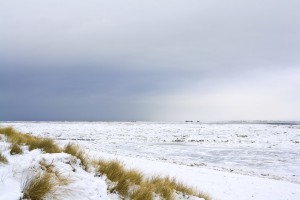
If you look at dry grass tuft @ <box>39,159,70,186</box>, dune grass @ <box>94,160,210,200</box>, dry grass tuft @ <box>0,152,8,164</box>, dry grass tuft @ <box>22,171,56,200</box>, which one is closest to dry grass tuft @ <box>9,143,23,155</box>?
Answer: dry grass tuft @ <box>0,152,8,164</box>

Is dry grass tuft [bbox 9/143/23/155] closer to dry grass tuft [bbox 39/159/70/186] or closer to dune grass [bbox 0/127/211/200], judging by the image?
dune grass [bbox 0/127/211/200]

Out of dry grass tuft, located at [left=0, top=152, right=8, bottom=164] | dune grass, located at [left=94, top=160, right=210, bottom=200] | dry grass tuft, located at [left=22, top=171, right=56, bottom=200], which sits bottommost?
dune grass, located at [left=94, top=160, right=210, bottom=200]

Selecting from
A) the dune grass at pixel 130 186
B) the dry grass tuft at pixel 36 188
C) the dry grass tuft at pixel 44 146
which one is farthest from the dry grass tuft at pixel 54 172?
the dry grass tuft at pixel 44 146

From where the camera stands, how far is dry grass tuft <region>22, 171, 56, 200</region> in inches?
135

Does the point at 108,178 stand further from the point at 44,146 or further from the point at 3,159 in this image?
the point at 44,146

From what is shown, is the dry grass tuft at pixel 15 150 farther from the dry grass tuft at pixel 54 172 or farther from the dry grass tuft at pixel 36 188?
the dry grass tuft at pixel 36 188

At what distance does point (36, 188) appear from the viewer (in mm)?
3498

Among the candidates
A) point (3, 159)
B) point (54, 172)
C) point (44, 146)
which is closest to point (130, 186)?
point (54, 172)

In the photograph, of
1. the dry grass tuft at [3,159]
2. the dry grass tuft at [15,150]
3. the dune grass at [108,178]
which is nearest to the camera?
the dune grass at [108,178]

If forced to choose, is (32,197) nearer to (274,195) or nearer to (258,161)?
(274,195)

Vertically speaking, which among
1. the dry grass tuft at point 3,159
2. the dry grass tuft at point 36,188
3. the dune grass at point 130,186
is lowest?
the dune grass at point 130,186

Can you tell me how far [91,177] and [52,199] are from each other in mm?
1229

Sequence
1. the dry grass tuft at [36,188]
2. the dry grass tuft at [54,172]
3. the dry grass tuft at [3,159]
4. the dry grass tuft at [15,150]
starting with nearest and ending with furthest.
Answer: the dry grass tuft at [36,188] < the dry grass tuft at [54,172] < the dry grass tuft at [3,159] < the dry grass tuft at [15,150]

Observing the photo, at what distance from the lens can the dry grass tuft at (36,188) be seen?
342cm
